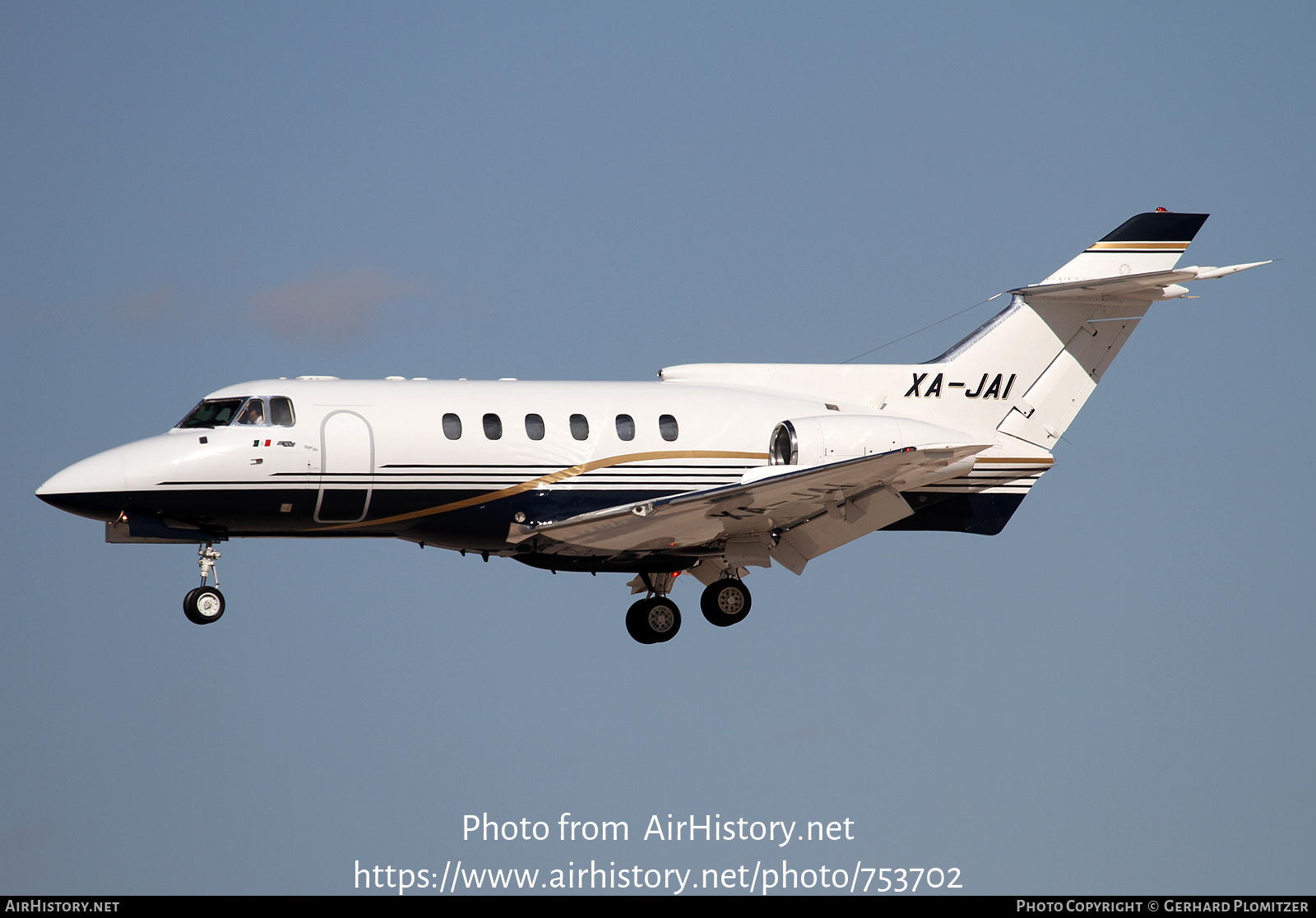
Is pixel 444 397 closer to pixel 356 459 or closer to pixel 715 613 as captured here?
pixel 356 459

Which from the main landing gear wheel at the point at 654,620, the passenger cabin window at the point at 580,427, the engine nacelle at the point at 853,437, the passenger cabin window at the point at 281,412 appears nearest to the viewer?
the passenger cabin window at the point at 281,412

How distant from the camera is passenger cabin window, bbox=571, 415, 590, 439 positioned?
2722 cm

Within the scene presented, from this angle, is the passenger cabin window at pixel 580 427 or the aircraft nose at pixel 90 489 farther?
the passenger cabin window at pixel 580 427

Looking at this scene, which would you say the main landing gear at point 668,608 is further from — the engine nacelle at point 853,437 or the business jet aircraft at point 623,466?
the engine nacelle at point 853,437

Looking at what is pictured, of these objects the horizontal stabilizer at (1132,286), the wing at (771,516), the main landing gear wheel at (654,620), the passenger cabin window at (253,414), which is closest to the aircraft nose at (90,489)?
the passenger cabin window at (253,414)

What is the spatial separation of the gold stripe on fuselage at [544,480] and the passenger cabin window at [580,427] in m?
0.43

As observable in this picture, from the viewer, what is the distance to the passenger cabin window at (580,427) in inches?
1072

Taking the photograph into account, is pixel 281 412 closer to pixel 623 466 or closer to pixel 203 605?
pixel 203 605

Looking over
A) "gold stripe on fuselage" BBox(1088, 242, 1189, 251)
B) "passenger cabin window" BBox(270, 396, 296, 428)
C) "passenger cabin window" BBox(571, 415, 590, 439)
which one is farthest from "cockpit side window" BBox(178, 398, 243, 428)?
"gold stripe on fuselage" BBox(1088, 242, 1189, 251)

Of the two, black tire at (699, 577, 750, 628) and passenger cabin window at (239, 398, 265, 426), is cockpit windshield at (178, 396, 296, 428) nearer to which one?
passenger cabin window at (239, 398, 265, 426)

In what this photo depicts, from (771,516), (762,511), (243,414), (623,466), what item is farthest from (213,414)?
(771,516)

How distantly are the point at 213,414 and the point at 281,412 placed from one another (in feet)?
3.52

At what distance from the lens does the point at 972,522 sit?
1161 inches

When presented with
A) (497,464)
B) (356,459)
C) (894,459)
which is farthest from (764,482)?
(356,459)
